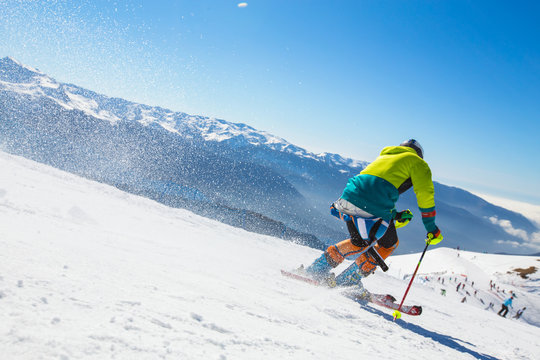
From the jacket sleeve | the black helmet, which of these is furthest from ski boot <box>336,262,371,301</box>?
the black helmet

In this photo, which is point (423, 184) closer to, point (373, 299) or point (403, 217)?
point (403, 217)

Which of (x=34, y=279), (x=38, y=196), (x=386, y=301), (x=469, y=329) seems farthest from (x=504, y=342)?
(x=38, y=196)

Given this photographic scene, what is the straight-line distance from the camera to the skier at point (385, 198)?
11.9 feet

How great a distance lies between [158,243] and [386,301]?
127 inches

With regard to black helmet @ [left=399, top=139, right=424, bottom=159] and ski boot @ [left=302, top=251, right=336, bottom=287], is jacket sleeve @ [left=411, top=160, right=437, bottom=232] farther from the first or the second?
ski boot @ [left=302, top=251, right=336, bottom=287]

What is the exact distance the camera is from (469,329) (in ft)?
14.8

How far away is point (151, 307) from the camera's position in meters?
1.55

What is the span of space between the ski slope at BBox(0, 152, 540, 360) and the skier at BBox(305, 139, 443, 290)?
904 millimetres

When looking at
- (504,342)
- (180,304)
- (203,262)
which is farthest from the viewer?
(504,342)

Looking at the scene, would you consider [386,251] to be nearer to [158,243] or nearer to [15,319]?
[158,243]

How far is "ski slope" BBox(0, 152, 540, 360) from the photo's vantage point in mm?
1125

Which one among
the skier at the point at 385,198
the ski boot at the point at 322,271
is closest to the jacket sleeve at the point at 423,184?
the skier at the point at 385,198

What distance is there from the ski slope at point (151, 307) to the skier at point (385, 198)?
904 mm

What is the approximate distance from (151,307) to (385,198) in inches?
118
